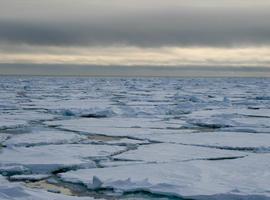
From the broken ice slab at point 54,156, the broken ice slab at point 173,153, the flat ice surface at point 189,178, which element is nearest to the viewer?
the flat ice surface at point 189,178

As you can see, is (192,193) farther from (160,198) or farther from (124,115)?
(124,115)

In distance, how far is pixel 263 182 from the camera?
13.4 ft

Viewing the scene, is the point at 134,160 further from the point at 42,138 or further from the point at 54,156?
the point at 42,138

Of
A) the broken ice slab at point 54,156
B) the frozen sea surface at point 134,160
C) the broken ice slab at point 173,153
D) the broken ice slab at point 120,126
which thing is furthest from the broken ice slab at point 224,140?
the broken ice slab at point 54,156

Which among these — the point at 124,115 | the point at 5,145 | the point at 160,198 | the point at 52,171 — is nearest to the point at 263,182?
the point at 160,198

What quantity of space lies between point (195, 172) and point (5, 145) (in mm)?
2722

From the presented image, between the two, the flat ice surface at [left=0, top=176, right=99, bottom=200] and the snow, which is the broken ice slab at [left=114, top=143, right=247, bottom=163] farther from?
the flat ice surface at [left=0, top=176, right=99, bottom=200]

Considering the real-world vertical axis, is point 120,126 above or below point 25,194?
below

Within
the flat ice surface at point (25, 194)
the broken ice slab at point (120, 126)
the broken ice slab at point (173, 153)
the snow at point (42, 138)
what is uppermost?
the flat ice surface at point (25, 194)

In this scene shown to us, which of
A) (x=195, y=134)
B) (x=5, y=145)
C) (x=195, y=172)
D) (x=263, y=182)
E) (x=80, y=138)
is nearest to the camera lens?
(x=263, y=182)

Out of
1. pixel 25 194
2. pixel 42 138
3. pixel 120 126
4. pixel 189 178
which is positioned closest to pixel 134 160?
pixel 189 178

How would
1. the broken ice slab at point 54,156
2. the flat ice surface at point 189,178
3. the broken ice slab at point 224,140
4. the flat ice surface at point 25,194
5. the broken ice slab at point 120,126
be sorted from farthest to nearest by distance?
the broken ice slab at point 120,126, the broken ice slab at point 224,140, the broken ice slab at point 54,156, the flat ice surface at point 189,178, the flat ice surface at point 25,194

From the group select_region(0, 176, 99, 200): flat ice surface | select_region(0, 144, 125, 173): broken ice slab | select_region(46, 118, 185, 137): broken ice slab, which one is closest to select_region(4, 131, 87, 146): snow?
select_region(0, 144, 125, 173): broken ice slab

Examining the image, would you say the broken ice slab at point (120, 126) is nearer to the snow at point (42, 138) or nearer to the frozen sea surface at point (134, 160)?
the frozen sea surface at point (134, 160)
